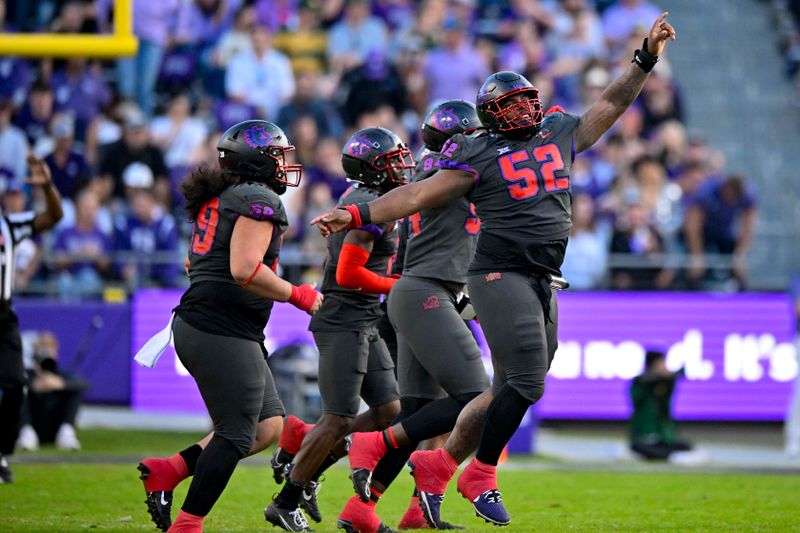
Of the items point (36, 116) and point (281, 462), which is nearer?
point (281, 462)

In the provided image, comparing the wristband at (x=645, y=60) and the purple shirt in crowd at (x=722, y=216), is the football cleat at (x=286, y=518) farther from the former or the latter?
the purple shirt in crowd at (x=722, y=216)

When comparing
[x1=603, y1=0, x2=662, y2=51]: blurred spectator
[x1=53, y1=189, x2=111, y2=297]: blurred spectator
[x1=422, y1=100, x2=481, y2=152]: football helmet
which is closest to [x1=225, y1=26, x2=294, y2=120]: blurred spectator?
[x1=53, y1=189, x2=111, y2=297]: blurred spectator

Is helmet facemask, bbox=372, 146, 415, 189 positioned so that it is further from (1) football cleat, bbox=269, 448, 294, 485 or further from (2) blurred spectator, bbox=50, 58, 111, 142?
(2) blurred spectator, bbox=50, 58, 111, 142

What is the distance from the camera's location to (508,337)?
6531 millimetres

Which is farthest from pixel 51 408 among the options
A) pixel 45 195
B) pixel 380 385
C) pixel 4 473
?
pixel 380 385

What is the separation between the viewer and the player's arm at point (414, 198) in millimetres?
6523

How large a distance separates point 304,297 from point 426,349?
0.95 meters

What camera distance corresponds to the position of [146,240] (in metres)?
14.4

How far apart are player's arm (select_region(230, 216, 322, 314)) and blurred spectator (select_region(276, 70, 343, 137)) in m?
10.0

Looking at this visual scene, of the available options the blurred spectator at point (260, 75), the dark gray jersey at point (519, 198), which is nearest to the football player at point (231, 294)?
the dark gray jersey at point (519, 198)

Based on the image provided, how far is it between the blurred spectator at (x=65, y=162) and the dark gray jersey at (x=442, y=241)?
28.5 ft

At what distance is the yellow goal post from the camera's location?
1127cm

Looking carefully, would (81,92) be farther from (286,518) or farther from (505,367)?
(505,367)

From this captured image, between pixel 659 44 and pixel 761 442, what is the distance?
7.94 meters
